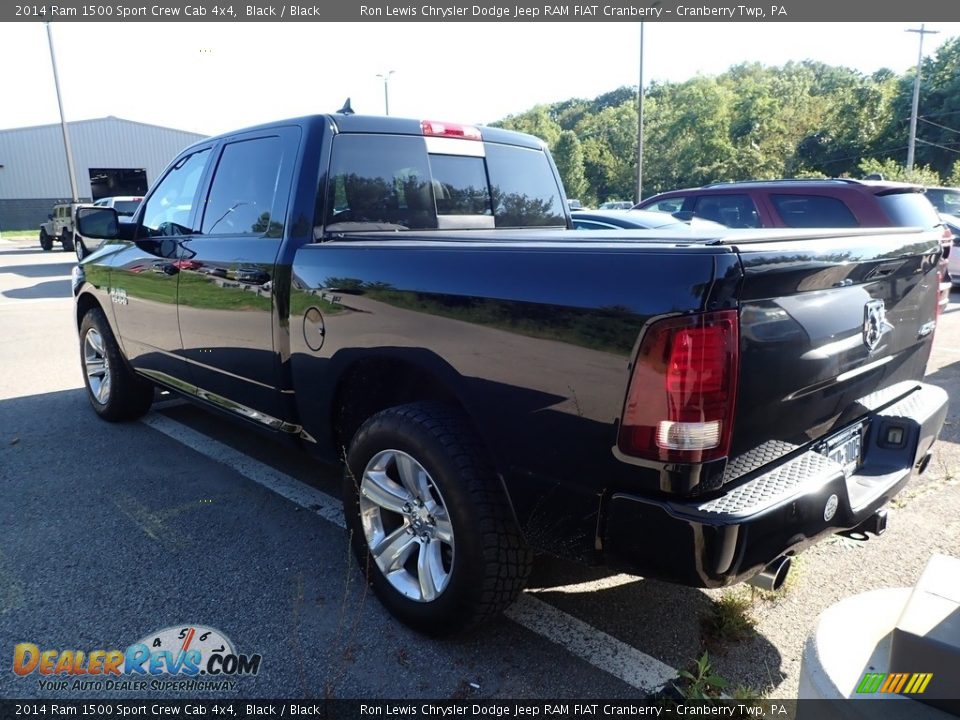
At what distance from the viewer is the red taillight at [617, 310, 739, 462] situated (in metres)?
1.84

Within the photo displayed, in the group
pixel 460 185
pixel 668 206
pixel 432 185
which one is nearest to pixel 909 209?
pixel 668 206

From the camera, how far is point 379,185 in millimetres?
3439

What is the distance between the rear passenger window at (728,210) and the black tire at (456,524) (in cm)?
616

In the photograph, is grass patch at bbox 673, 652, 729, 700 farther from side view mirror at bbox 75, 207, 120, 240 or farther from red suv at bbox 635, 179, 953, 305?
red suv at bbox 635, 179, 953, 305

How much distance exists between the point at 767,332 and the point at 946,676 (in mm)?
939

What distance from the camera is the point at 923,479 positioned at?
4074mm

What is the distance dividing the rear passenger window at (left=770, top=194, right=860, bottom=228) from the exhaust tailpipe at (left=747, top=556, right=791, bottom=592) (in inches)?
221

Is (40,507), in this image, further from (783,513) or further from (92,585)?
(783,513)

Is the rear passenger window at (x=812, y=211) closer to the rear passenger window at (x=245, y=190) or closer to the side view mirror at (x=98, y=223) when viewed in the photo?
the rear passenger window at (x=245, y=190)

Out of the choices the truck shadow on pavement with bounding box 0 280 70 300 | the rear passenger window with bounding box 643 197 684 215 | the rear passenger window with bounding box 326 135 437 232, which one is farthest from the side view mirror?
the truck shadow on pavement with bounding box 0 280 70 300

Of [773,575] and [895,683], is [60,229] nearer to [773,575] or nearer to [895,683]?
[773,575]

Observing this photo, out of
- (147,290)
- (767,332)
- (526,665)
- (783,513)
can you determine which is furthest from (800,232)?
(147,290)

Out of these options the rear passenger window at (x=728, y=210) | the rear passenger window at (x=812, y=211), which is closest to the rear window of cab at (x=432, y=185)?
the rear passenger window at (x=812, y=211)

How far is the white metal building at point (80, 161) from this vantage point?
1549 inches
